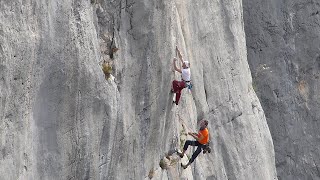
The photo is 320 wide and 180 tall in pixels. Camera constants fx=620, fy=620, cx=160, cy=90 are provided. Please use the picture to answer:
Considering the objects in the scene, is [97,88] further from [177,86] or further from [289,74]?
[289,74]

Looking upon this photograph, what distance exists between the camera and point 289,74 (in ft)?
114

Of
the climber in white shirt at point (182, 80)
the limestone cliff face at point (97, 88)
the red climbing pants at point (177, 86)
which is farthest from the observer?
the red climbing pants at point (177, 86)

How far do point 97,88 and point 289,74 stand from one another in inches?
787

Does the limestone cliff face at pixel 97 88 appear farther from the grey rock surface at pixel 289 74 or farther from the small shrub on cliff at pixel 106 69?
the grey rock surface at pixel 289 74

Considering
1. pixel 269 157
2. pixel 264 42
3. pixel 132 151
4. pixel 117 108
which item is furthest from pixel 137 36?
pixel 264 42

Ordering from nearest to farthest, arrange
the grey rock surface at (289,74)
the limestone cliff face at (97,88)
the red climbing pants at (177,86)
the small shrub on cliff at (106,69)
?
1. the limestone cliff face at (97,88)
2. the small shrub on cliff at (106,69)
3. the red climbing pants at (177,86)
4. the grey rock surface at (289,74)

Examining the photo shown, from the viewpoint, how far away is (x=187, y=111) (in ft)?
74.0

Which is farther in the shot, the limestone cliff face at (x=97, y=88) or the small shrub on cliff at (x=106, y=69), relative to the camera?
the small shrub on cliff at (x=106, y=69)

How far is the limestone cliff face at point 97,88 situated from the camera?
14703 mm

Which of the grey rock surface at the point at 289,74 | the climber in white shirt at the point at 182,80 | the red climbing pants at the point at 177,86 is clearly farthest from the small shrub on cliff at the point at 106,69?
the grey rock surface at the point at 289,74

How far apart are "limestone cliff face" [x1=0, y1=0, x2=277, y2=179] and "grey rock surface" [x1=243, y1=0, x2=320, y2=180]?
33.2 feet

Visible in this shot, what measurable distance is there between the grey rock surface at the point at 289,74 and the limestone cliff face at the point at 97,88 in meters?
10.1

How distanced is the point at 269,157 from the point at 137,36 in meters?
13.1

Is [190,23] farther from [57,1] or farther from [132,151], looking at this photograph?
[57,1]
